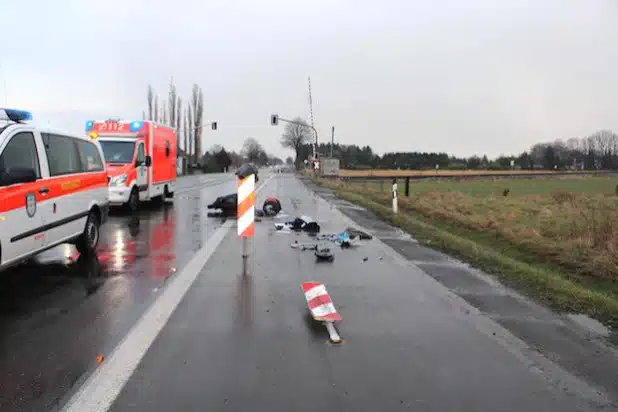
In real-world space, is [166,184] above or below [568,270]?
above

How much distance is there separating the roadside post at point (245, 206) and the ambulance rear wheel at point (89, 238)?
2.54 metres

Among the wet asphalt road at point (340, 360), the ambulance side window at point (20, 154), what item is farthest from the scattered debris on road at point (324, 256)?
the ambulance side window at point (20, 154)

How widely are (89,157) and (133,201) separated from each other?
22.9ft

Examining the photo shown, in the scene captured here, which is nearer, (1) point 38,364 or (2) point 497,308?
(1) point 38,364

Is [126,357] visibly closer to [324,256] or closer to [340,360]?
[340,360]

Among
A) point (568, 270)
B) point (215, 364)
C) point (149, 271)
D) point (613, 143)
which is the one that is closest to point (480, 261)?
point (568, 270)

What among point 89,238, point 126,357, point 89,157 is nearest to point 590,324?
point 126,357

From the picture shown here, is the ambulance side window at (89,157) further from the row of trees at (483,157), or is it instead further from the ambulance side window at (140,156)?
the row of trees at (483,157)

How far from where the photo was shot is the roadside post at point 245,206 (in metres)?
8.27

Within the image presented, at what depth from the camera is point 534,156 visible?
131 meters

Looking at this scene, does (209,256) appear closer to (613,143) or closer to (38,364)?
(38,364)

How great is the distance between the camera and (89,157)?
905 centimetres

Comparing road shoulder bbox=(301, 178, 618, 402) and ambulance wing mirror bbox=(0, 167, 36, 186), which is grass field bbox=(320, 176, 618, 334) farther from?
ambulance wing mirror bbox=(0, 167, 36, 186)

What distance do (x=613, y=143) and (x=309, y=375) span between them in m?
165
